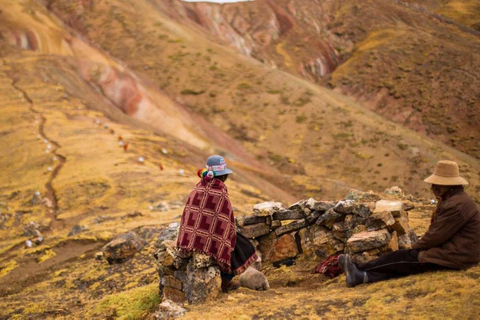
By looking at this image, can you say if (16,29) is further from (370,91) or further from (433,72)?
(433,72)

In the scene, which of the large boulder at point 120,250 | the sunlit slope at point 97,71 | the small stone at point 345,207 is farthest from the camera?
the sunlit slope at point 97,71

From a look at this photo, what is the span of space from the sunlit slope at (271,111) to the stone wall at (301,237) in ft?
68.3

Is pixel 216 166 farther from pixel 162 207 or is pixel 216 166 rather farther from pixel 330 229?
pixel 162 207

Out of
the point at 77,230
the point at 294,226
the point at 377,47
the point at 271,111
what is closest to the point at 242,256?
the point at 294,226

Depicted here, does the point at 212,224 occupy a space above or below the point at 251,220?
above

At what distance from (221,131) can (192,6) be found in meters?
42.2

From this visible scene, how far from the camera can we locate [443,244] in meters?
6.18

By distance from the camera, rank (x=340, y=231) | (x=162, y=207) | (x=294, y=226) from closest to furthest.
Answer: (x=340, y=231) < (x=294, y=226) < (x=162, y=207)

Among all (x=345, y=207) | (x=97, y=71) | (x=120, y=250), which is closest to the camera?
(x=345, y=207)

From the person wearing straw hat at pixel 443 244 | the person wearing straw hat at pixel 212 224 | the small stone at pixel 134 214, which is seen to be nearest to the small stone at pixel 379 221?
the person wearing straw hat at pixel 443 244

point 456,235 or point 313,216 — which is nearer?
point 456,235

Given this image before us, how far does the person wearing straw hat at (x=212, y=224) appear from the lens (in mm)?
7340

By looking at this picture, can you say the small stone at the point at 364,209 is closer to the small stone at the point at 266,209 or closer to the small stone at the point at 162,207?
the small stone at the point at 266,209

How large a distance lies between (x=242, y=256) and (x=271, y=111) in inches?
1490
